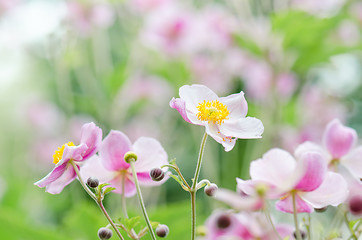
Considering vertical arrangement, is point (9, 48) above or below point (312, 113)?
above

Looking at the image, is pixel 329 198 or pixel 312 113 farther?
pixel 312 113

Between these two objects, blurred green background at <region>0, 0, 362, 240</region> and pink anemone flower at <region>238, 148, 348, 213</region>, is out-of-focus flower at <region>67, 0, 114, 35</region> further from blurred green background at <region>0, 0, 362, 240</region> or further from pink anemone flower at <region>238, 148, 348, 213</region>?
pink anemone flower at <region>238, 148, 348, 213</region>

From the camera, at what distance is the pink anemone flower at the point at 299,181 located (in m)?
0.27

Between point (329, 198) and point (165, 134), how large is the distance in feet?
2.77

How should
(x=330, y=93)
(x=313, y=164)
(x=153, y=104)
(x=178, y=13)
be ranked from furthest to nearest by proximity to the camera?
(x=153, y=104), (x=330, y=93), (x=178, y=13), (x=313, y=164)

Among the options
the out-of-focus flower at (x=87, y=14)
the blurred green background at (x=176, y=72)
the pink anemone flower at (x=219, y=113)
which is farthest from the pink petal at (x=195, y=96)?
the out-of-focus flower at (x=87, y=14)

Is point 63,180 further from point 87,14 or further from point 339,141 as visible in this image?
point 87,14

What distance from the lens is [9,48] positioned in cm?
118

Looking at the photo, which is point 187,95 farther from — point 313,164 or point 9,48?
point 9,48

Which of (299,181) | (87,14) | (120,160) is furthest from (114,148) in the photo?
(87,14)

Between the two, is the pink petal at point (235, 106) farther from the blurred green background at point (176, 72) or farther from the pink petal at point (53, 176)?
the blurred green background at point (176, 72)

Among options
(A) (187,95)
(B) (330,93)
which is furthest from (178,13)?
(A) (187,95)

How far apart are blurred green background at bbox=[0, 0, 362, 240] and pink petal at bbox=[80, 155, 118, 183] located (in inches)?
14.6

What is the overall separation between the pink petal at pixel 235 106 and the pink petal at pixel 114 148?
0.07m
